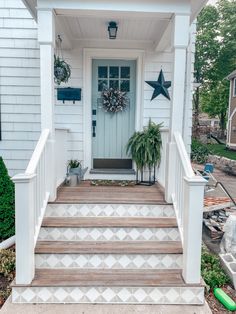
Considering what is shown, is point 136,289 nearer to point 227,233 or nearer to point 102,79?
point 227,233

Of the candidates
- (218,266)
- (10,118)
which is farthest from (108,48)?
(218,266)

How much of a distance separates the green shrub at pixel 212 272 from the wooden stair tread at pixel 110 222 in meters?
0.60

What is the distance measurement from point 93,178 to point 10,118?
1747mm

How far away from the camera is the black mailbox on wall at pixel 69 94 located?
5004 millimetres

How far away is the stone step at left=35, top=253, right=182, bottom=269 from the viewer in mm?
2988

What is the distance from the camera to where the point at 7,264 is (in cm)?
318

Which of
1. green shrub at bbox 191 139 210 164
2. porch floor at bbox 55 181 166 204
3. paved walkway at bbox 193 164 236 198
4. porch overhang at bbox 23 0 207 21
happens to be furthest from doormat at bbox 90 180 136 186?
green shrub at bbox 191 139 210 164

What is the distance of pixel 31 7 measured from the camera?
12.2 ft

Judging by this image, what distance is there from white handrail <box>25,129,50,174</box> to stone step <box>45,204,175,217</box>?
2.41ft

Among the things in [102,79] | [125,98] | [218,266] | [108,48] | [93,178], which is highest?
[108,48]

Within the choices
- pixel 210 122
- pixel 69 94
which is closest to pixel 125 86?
pixel 69 94

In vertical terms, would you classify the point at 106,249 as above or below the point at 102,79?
below

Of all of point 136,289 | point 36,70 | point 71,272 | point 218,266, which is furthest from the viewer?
point 36,70

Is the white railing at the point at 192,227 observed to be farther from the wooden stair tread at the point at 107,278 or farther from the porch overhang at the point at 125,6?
the porch overhang at the point at 125,6
